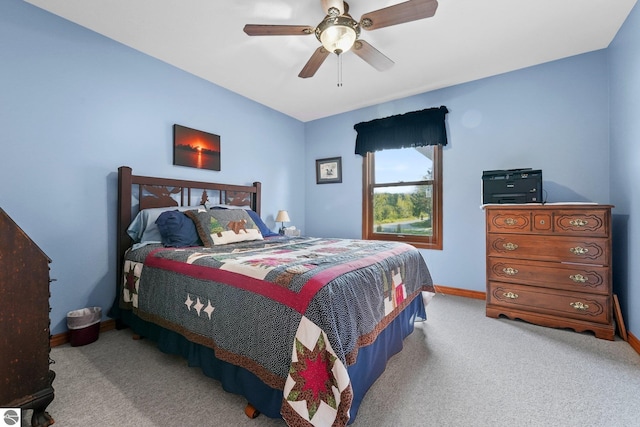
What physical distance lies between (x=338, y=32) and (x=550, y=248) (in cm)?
260

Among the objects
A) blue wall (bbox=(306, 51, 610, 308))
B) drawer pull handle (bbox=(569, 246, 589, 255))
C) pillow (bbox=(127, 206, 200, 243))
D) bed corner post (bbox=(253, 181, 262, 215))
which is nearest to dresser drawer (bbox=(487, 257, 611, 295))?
drawer pull handle (bbox=(569, 246, 589, 255))

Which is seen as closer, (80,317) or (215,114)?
(80,317)

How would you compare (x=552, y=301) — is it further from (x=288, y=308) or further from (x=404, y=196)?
(x=288, y=308)

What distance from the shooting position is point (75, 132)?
2.22 metres

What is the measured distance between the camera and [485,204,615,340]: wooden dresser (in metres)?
2.21

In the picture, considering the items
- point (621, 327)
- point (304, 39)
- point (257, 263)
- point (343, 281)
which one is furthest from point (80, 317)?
point (621, 327)

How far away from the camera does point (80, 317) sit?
2.08 meters

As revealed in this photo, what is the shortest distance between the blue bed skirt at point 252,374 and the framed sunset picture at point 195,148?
5.40ft

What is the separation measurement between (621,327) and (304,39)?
3678 millimetres

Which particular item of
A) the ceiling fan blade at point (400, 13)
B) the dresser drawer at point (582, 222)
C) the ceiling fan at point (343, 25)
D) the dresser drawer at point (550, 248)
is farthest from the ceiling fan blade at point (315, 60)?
the dresser drawer at point (582, 222)

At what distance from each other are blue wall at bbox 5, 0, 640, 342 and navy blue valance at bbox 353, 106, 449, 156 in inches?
6.0

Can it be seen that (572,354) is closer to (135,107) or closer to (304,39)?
(304,39)

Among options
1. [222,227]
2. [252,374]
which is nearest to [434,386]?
[252,374]

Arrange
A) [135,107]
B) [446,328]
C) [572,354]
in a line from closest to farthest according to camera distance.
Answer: [572,354]
[446,328]
[135,107]
